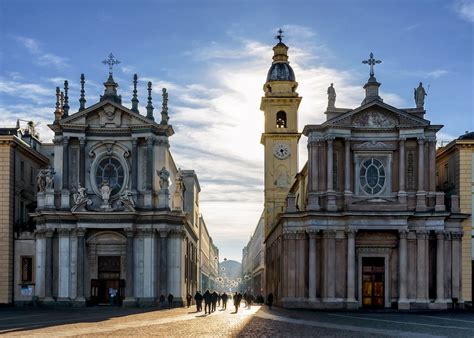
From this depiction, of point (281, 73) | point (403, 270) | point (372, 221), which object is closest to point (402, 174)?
point (372, 221)

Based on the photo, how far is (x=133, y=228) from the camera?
199ft

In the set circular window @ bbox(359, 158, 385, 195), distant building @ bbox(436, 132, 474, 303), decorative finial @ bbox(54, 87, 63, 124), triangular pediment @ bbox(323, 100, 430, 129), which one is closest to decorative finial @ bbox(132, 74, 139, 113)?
decorative finial @ bbox(54, 87, 63, 124)

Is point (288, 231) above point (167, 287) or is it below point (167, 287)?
above

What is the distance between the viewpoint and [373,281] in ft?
189

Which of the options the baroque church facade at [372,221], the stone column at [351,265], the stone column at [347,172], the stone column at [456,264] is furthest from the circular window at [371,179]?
the stone column at [456,264]

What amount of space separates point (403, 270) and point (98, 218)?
78.4ft

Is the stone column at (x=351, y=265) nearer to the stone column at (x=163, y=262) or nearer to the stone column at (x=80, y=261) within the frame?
the stone column at (x=163, y=262)

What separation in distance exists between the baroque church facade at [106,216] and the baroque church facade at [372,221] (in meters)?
10.6

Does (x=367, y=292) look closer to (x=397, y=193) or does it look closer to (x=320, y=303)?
(x=320, y=303)

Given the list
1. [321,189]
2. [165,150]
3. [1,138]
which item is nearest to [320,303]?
[321,189]

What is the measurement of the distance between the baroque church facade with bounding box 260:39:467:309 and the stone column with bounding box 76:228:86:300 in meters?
15.9

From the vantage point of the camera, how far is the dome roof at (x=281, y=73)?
85000mm

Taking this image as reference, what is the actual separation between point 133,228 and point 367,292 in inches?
744

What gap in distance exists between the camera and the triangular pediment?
57500mm
